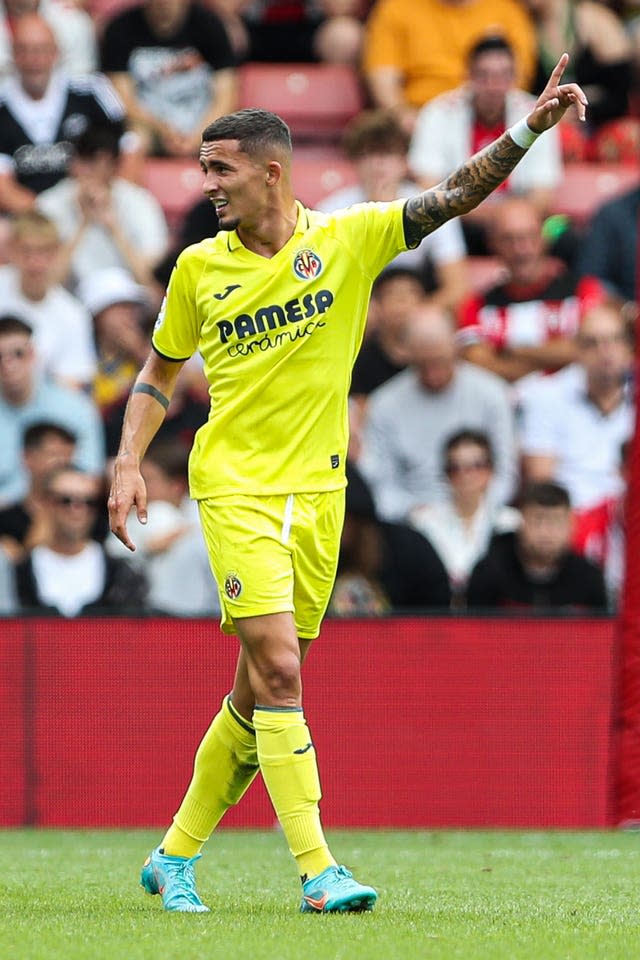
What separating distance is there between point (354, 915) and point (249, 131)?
7.65 feet

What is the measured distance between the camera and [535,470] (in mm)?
11086

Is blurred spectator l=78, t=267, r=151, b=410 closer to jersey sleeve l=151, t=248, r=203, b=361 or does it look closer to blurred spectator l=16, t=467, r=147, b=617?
blurred spectator l=16, t=467, r=147, b=617

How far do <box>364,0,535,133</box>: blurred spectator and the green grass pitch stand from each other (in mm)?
6523

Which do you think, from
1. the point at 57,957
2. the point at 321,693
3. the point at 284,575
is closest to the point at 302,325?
the point at 284,575

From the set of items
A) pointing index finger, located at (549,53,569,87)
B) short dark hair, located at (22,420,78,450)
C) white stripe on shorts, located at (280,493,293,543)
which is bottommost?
white stripe on shorts, located at (280,493,293,543)

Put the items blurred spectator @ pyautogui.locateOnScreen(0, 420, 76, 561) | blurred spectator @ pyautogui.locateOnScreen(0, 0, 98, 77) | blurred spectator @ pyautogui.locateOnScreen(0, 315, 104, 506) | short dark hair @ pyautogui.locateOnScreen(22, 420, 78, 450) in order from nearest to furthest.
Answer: blurred spectator @ pyautogui.locateOnScreen(0, 420, 76, 561) → short dark hair @ pyautogui.locateOnScreen(22, 420, 78, 450) → blurred spectator @ pyautogui.locateOnScreen(0, 315, 104, 506) → blurred spectator @ pyautogui.locateOnScreen(0, 0, 98, 77)

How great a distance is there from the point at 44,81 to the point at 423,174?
8.87ft

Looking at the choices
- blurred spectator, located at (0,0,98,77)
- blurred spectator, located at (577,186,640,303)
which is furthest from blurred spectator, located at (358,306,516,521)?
blurred spectator, located at (0,0,98,77)

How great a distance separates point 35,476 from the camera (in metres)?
10.5

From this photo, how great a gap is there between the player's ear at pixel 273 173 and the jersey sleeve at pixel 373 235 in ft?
0.89

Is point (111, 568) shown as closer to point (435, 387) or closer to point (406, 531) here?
point (406, 531)

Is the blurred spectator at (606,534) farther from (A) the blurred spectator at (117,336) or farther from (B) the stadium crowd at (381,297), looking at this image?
(A) the blurred spectator at (117,336)

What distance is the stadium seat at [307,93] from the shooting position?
13805mm

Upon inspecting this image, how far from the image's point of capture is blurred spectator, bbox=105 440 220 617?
990cm
